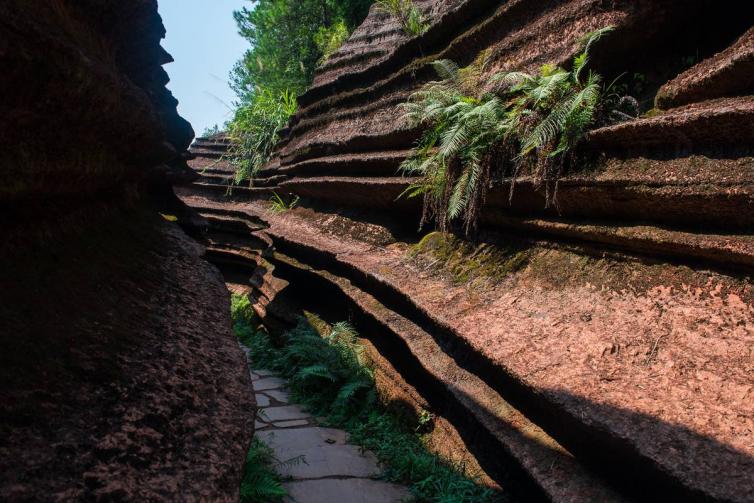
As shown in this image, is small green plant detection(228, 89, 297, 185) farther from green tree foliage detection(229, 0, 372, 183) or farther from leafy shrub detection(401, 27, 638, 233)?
leafy shrub detection(401, 27, 638, 233)

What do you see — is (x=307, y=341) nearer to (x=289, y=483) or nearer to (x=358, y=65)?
(x=289, y=483)

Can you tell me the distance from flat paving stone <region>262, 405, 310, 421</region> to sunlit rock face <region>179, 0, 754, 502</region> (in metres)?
0.88

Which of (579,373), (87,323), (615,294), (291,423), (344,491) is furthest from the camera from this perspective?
(291,423)

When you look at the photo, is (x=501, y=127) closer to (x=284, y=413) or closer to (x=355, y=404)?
(x=355, y=404)

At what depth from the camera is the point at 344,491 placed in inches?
112

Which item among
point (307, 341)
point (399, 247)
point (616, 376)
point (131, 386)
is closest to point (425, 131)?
point (399, 247)

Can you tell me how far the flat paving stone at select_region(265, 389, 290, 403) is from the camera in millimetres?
4495

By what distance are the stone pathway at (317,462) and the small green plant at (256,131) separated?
769 centimetres

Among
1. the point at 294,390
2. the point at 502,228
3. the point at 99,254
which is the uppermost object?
the point at 502,228

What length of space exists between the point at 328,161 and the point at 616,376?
540cm

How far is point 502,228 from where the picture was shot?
12.6ft

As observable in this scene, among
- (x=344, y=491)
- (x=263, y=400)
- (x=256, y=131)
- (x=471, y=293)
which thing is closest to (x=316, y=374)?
(x=263, y=400)

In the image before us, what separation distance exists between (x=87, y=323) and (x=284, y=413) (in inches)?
118

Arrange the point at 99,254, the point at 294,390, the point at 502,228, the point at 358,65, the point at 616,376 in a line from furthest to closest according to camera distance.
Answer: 1. the point at 358,65
2. the point at 294,390
3. the point at 502,228
4. the point at 616,376
5. the point at 99,254
